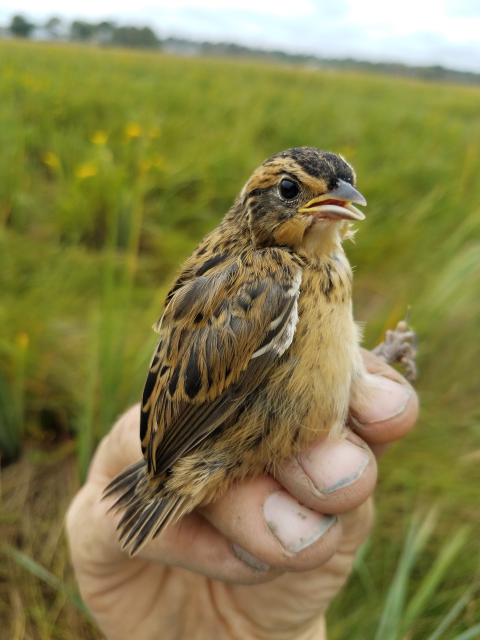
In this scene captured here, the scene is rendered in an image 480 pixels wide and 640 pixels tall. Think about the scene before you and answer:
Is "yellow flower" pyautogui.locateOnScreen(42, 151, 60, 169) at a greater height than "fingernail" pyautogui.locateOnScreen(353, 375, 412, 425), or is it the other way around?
"yellow flower" pyautogui.locateOnScreen(42, 151, 60, 169)

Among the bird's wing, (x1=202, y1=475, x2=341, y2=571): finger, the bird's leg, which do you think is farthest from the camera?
the bird's leg

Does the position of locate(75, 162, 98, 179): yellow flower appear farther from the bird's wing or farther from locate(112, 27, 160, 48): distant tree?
locate(112, 27, 160, 48): distant tree

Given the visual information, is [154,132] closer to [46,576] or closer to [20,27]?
[20,27]

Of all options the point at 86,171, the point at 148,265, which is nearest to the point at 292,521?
the point at 148,265

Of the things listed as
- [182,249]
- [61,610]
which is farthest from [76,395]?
[182,249]

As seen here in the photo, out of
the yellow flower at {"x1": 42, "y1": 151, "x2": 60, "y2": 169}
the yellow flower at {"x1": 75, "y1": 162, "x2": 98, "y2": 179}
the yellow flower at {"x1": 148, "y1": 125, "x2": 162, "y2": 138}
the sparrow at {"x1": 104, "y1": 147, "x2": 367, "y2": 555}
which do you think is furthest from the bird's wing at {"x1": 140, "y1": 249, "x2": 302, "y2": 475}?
the yellow flower at {"x1": 148, "y1": 125, "x2": 162, "y2": 138}

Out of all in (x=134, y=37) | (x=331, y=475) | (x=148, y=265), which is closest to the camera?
(x=331, y=475)

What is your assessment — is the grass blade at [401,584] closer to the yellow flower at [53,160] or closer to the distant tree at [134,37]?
the yellow flower at [53,160]
